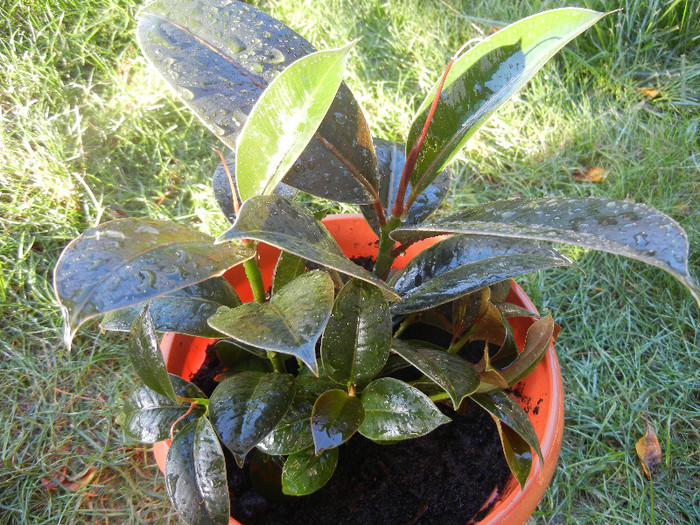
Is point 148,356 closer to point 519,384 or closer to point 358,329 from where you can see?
point 358,329

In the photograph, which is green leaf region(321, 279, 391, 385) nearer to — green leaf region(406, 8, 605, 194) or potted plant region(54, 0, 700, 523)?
potted plant region(54, 0, 700, 523)

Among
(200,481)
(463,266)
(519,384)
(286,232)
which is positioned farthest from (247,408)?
(519,384)

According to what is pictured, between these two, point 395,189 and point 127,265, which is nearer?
point 127,265

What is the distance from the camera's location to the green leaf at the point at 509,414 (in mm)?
779

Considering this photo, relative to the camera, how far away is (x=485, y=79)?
29.8 inches

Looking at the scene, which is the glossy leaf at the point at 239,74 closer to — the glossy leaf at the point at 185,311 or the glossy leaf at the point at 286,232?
the glossy leaf at the point at 286,232

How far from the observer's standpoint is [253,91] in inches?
30.6

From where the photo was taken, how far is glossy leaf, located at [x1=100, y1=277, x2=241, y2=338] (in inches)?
32.7

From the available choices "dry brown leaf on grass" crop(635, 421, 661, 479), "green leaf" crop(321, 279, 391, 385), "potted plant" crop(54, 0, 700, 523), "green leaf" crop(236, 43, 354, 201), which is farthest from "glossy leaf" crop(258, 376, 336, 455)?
"dry brown leaf on grass" crop(635, 421, 661, 479)

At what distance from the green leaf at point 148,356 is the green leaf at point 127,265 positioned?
0.49 ft

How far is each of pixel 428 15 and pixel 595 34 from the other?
0.65 metres

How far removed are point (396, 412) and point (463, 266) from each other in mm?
234

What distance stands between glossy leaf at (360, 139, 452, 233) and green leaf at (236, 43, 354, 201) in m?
0.29

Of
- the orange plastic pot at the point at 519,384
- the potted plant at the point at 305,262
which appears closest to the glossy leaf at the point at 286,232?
the potted plant at the point at 305,262
